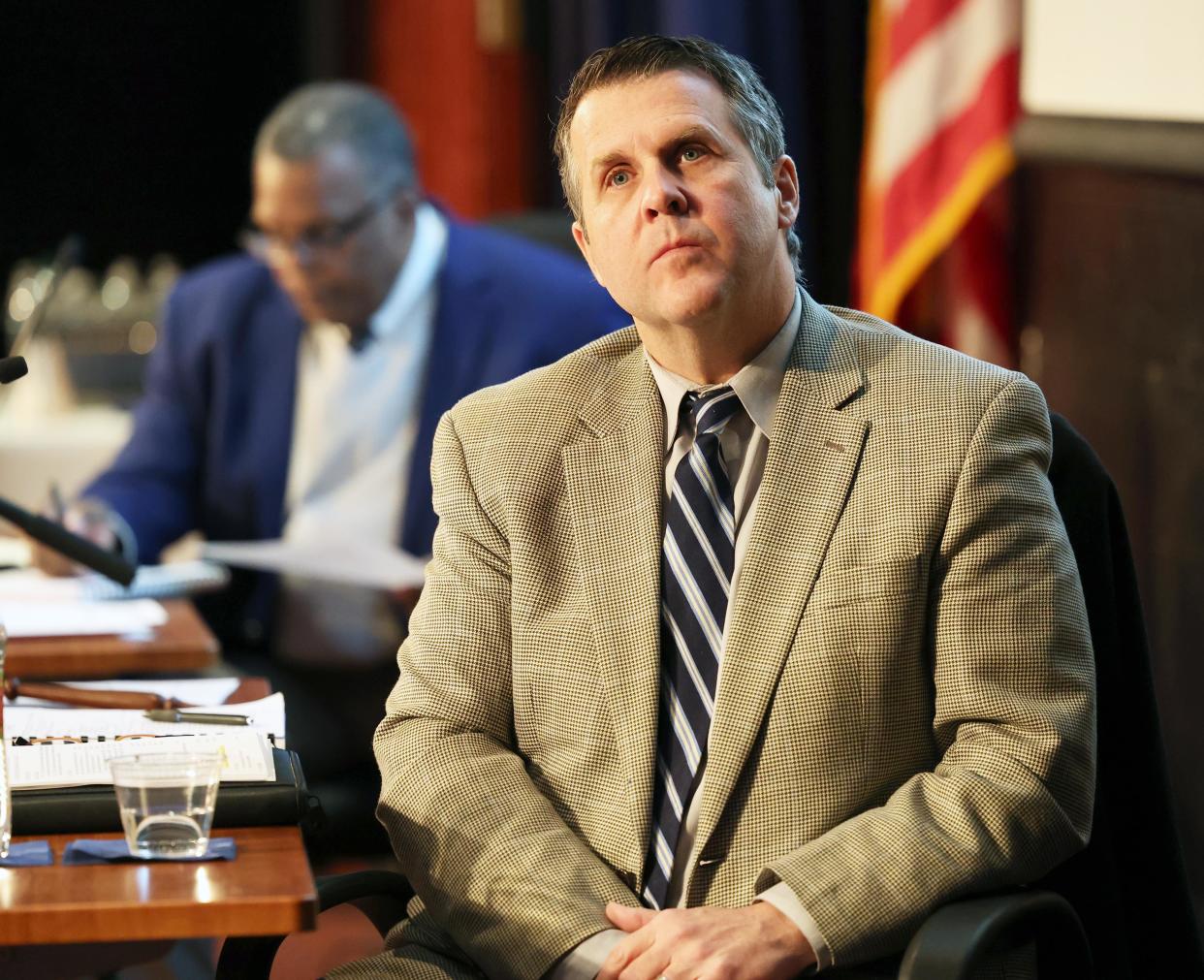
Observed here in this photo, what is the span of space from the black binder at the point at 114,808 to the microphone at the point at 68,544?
2.42 feet

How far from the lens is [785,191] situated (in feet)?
6.41

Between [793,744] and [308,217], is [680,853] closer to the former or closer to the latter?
[793,744]

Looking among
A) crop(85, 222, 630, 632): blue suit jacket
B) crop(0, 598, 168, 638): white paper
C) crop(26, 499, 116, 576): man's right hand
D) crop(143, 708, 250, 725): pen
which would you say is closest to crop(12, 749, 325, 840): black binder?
crop(143, 708, 250, 725): pen

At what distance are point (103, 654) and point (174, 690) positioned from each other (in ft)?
1.22

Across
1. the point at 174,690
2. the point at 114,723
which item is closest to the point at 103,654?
the point at 174,690

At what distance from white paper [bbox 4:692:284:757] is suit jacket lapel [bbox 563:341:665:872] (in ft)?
1.17

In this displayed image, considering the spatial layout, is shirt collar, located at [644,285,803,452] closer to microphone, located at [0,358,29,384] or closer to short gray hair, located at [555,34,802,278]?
short gray hair, located at [555,34,802,278]

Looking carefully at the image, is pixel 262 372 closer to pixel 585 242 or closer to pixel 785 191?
pixel 585 242

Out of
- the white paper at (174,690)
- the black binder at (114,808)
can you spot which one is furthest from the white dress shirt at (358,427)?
the black binder at (114,808)

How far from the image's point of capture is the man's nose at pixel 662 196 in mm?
1795

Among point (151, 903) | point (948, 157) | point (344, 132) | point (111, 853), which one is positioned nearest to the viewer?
point (151, 903)

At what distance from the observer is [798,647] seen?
68.8 inches

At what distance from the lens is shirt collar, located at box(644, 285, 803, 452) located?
1879 millimetres

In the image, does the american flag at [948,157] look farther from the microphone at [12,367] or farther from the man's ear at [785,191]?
the microphone at [12,367]
